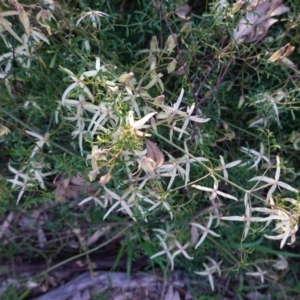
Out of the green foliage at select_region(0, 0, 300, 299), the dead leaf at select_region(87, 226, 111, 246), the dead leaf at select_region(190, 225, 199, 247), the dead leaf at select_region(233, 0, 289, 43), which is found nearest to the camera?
the green foliage at select_region(0, 0, 300, 299)

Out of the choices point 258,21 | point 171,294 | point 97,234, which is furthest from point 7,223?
point 258,21

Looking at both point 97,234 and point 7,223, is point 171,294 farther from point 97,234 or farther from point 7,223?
point 7,223

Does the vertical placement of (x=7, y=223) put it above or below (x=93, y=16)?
below

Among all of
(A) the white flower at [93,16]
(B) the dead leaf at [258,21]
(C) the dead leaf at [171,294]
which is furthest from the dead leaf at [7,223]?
(B) the dead leaf at [258,21]

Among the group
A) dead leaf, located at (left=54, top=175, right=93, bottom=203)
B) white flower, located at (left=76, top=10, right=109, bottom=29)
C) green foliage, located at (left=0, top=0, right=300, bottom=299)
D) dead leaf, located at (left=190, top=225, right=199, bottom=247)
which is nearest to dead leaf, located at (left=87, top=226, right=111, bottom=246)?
green foliage, located at (left=0, top=0, right=300, bottom=299)

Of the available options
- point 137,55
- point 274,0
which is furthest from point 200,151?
point 274,0

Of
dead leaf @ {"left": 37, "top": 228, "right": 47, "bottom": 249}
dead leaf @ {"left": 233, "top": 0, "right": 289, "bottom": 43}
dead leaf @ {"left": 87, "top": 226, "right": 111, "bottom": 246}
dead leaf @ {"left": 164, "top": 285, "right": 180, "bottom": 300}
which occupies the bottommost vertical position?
dead leaf @ {"left": 37, "top": 228, "right": 47, "bottom": 249}

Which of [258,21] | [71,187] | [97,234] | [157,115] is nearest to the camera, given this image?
[157,115]

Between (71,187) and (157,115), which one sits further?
(71,187)

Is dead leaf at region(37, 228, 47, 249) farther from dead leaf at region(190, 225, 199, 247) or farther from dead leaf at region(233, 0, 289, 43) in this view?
dead leaf at region(233, 0, 289, 43)

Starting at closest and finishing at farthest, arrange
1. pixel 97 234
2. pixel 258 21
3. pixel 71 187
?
1. pixel 258 21
2. pixel 71 187
3. pixel 97 234

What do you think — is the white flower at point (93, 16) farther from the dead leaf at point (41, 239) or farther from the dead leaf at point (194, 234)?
the dead leaf at point (41, 239)
